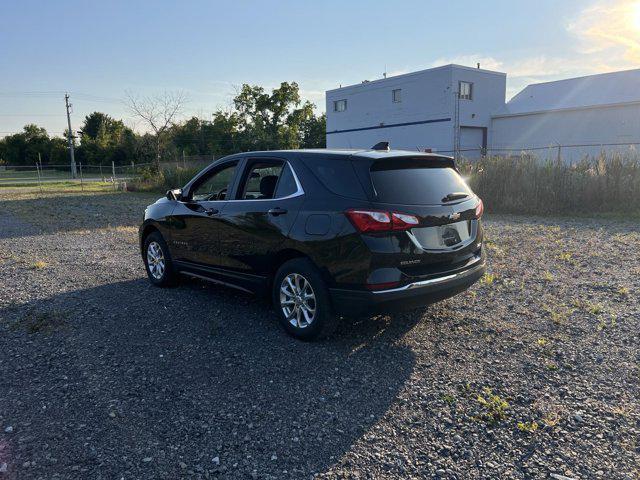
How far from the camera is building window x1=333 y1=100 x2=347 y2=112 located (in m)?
37.6

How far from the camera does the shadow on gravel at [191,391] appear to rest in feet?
9.37

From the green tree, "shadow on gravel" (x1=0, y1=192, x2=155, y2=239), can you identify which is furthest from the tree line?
"shadow on gravel" (x1=0, y1=192, x2=155, y2=239)

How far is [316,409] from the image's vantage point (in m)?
3.36

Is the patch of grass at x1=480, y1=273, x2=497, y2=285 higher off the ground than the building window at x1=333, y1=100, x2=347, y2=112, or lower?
lower

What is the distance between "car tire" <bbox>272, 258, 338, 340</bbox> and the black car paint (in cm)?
10

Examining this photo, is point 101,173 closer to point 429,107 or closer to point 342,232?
point 429,107

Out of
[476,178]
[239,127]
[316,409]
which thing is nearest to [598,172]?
[476,178]

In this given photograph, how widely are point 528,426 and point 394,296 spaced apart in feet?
A: 4.37

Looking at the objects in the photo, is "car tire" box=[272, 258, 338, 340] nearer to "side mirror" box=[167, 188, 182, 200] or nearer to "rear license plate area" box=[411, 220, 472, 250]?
"rear license plate area" box=[411, 220, 472, 250]

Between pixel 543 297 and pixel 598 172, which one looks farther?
pixel 598 172

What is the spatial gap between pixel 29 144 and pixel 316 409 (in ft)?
260

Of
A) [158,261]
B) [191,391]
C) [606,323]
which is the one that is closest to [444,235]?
[606,323]

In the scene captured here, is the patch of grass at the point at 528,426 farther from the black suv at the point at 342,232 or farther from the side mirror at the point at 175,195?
the side mirror at the point at 175,195

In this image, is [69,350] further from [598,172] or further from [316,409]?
[598,172]
